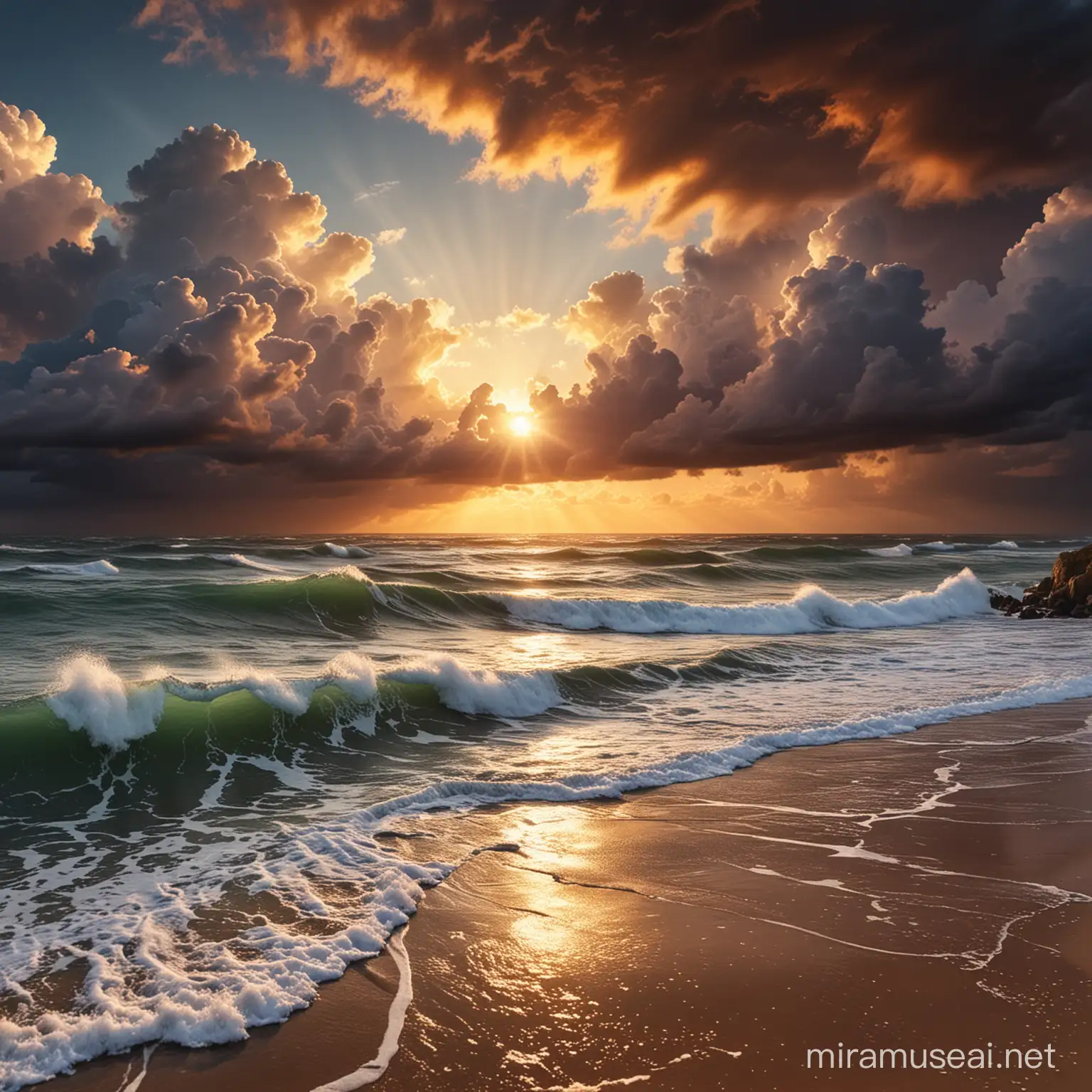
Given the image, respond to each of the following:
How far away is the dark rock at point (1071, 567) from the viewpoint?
29938 millimetres

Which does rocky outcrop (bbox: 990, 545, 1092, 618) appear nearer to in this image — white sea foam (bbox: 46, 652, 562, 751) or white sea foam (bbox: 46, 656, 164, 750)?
white sea foam (bbox: 46, 652, 562, 751)

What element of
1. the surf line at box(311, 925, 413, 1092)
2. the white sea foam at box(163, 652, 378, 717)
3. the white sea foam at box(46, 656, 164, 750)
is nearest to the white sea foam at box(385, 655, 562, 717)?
the white sea foam at box(163, 652, 378, 717)

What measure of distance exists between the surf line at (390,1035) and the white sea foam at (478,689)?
315 inches

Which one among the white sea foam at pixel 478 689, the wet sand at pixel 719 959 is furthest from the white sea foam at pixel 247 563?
the wet sand at pixel 719 959

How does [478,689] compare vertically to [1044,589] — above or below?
below

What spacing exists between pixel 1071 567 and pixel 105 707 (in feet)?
111

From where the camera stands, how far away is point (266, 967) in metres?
5.06

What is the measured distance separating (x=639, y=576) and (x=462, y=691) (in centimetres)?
2610

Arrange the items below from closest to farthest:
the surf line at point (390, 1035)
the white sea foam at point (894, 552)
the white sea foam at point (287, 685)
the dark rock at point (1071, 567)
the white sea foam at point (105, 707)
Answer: the surf line at point (390, 1035), the white sea foam at point (105, 707), the white sea foam at point (287, 685), the dark rock at point (1071, 567), the white sea foam at point (894, 552)

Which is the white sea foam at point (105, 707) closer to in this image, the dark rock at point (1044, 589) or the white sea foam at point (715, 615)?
the white sea foam at point (715, 615)

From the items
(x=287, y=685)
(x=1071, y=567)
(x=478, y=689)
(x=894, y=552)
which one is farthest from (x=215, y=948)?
(x=894, y=552)

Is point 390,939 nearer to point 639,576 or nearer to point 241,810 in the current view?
point 241,810

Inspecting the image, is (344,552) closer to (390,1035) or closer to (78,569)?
(78,569)

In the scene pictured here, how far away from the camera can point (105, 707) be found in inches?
424
